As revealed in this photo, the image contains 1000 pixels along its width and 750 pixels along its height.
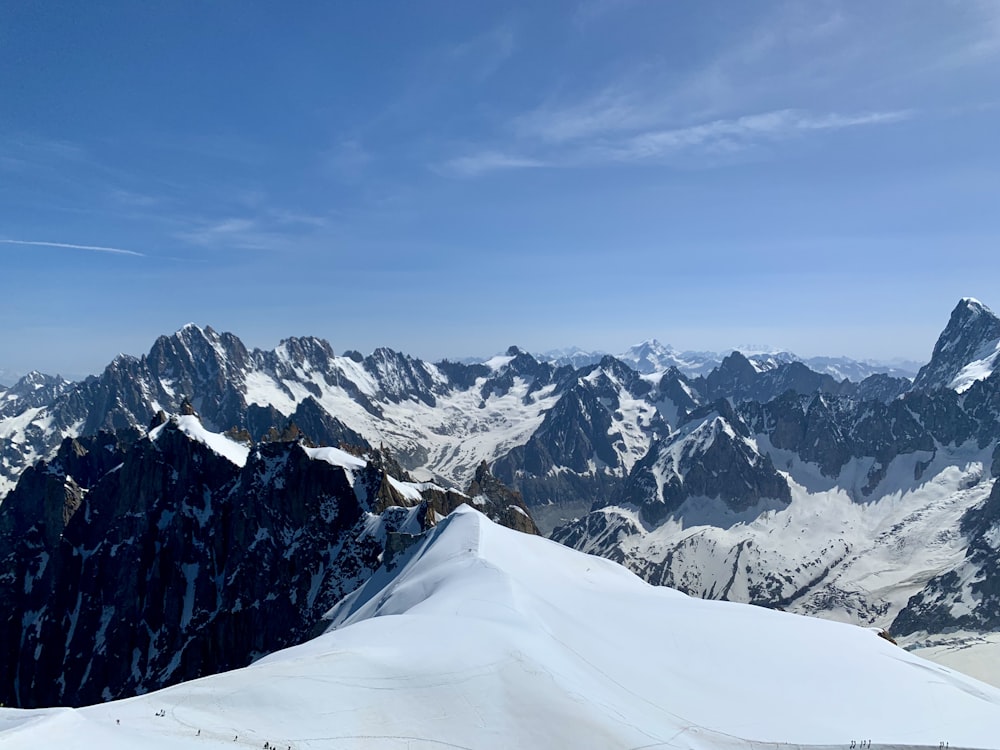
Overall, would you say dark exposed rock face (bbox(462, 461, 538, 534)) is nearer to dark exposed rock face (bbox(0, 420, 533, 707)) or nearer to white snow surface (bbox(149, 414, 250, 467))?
dark exposed rock face (bbox(0, 420, 533, 707))

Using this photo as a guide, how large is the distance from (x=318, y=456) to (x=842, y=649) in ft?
404

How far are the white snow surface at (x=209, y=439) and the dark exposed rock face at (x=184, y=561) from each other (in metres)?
2.02

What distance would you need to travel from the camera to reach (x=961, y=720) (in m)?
50.9

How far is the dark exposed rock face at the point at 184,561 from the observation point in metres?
131

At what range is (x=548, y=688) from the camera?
44.0 metres

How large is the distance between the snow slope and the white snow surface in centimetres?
11315

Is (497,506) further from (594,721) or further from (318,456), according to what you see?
(594,721)

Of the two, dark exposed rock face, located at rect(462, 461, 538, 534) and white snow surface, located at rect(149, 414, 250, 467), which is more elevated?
white snow surface, located at rect(149, 414, 250, 467)

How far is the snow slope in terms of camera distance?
36.1m

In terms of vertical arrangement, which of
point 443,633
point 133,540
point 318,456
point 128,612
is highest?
point 318,456

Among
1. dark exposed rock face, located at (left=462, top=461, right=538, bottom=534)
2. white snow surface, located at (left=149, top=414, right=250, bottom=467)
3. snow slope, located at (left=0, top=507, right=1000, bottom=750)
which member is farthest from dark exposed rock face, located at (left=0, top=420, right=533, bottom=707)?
snow slope, located at (left=0, top=507, right=1000, bottom=750)

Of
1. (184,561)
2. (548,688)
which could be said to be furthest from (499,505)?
(548,688)

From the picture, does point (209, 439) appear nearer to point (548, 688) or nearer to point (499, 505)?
point (499, 505)

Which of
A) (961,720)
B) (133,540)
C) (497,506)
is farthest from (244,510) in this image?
(961,720)
